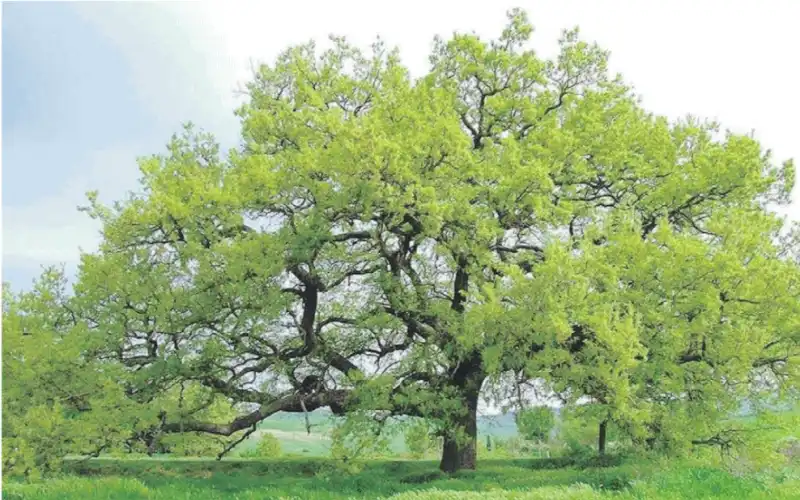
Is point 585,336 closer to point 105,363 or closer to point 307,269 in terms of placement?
point 307,269

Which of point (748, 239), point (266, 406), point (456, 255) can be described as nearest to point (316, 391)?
point (266, 406)

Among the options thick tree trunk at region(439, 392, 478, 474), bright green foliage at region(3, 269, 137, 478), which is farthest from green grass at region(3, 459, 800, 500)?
bright green foliage at region(3, 269, 137, 478)

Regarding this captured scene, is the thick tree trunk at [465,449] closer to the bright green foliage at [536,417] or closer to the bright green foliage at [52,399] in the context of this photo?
the bright green foliage at [536,417]

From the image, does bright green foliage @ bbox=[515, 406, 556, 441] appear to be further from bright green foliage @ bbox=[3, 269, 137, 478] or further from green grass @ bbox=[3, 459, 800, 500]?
bright green foliage @ bbox=[3, 269, 137, 478]

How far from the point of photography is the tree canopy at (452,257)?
59.6ft

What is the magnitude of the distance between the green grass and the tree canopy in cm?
157

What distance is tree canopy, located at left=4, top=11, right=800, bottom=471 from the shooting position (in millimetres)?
18156

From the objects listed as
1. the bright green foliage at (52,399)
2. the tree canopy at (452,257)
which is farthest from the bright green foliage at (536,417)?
the bright green foliage at (52,399)

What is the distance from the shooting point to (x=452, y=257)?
70.3 ft

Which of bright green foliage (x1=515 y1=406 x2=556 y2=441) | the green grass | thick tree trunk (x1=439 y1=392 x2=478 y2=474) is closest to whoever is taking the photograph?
the green grass

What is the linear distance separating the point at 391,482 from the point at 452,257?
6.45 meters

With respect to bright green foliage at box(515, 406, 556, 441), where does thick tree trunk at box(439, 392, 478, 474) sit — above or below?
below

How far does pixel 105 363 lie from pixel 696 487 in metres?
15.6

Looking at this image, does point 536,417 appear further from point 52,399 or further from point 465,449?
point 52,399
